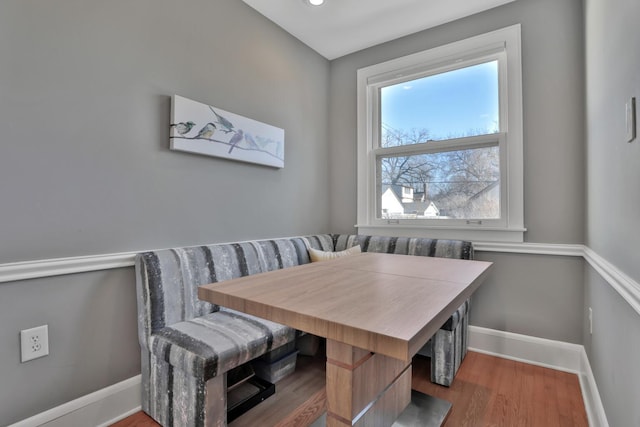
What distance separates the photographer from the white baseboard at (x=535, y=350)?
6.37 feet

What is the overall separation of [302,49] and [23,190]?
7.76ft

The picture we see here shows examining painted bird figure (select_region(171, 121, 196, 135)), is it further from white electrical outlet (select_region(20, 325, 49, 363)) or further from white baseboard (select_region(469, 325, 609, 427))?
white baseboard (select_region(469, 325, 609, 427))

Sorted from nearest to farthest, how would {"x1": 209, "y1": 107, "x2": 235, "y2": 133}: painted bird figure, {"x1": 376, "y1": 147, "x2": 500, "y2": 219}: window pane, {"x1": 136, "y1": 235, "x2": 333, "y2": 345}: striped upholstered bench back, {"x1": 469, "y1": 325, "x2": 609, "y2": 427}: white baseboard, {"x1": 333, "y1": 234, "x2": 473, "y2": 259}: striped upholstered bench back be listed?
{"x1": 136, "y1": 235, "x2": 333, "y2": 345}: striped upholstered bench back, {"x1": 469, "y1": 325, "x2": 609, "y2": 427}: white baseboard, {"x1": 209, "y1": 107, "x2": 235, "y2": 133}: painted bird figure, {"x1": 333, "y1": 234, "x2": 473, "y2": 259}: striped upholstered bench back, {"x1": 376, "y1": 147, "x2": 500, "y2": 219}: window pane

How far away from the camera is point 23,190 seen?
1325 mm

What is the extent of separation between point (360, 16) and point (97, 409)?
302 cm

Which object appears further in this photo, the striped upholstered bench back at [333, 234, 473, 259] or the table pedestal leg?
the striped upholstered bench back at [333, 234, 473, 259]

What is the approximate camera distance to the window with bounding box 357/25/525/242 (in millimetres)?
2301

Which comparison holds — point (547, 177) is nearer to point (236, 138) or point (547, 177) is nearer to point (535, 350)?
point (535, 350)

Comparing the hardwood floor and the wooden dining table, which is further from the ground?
the wooden dining table

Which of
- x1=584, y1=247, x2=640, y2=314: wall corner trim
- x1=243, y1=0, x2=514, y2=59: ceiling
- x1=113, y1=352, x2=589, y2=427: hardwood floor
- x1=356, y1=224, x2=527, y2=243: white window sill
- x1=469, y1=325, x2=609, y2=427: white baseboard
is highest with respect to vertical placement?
x1=243, y1=0, x2=514, y2=59: ceiling

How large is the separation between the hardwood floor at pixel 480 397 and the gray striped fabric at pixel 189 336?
11.2 inches

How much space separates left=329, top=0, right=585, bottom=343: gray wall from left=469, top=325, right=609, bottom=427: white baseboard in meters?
0.05

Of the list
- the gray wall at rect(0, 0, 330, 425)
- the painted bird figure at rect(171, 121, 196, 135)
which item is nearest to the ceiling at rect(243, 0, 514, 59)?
the gray wall at rect(0, 0, 330, 425)

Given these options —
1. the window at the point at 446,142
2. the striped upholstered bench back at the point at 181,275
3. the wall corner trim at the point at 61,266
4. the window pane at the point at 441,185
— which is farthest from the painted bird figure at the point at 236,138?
the window pane at the point at 441,185
